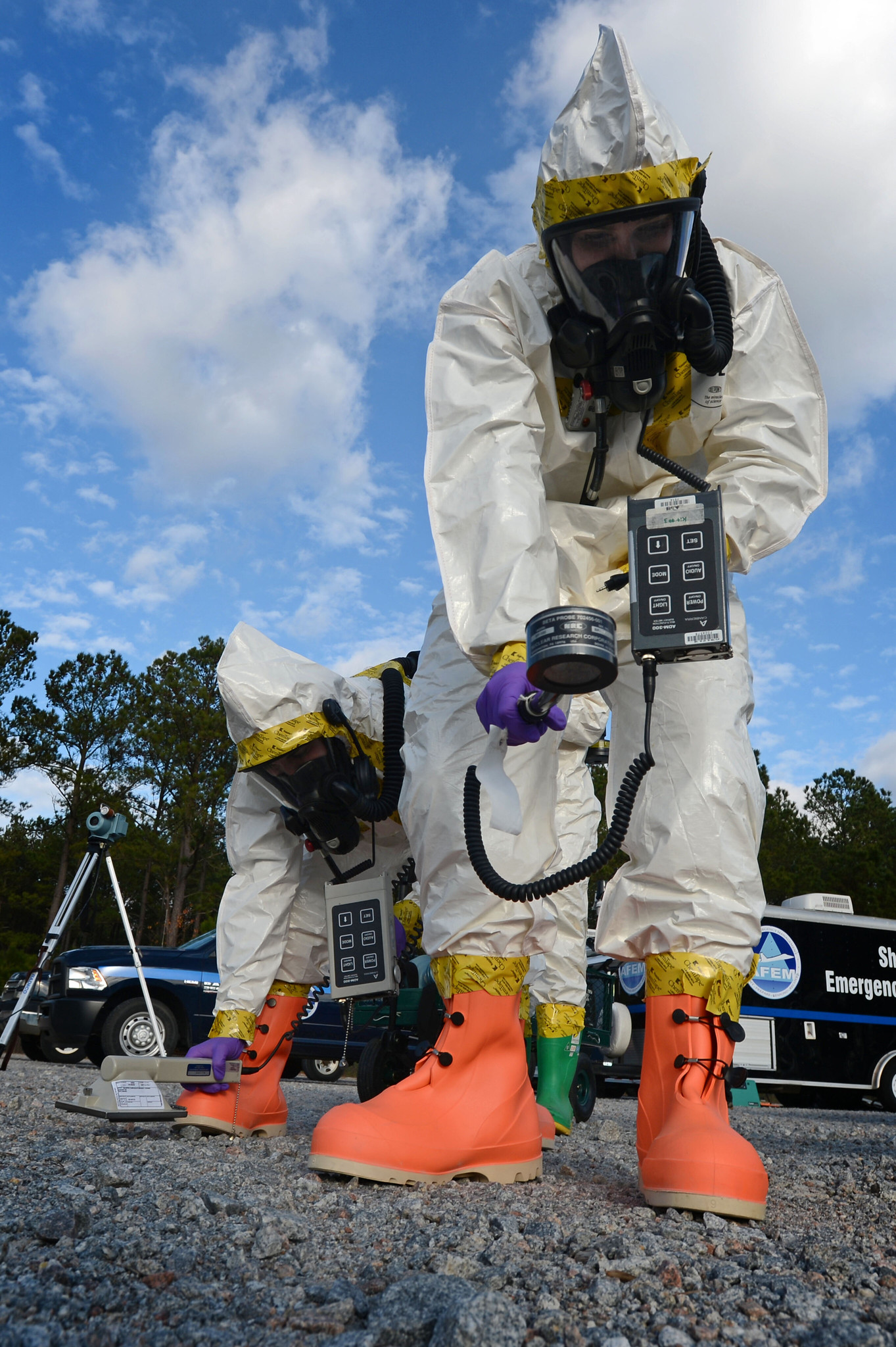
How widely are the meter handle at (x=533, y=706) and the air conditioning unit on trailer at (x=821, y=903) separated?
11393mm

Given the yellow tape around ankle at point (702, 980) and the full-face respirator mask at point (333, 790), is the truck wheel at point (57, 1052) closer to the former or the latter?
the full-face respirator mask at point (333, 790)

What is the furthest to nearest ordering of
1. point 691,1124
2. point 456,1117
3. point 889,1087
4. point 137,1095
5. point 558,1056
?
1. point 889,1087
2. point 558,1056
3. point 137,1095
4. point 456,1117
5. point 691,1124

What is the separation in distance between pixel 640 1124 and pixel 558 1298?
90 cm

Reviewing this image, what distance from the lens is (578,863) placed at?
186 cm

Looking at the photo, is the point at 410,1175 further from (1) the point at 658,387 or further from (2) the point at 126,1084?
(1) the point at 658,387

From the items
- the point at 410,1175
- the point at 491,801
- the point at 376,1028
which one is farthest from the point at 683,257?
the point at 376,1028

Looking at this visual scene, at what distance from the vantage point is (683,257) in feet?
A: 6.84

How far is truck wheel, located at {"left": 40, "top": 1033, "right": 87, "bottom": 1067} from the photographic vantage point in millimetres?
8633

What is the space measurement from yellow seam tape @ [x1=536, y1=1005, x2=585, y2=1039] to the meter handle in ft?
8.29

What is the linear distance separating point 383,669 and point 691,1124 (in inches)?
91.9

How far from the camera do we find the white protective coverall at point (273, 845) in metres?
3.09

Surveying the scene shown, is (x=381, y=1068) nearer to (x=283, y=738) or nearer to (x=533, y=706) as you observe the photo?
(x=283, y=738)

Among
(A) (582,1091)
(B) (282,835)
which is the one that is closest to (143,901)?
(A) (582,1091)

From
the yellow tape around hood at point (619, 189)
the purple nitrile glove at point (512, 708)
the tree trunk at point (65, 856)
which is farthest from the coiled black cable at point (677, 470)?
the tree trunk at point (65, 856)
